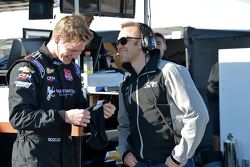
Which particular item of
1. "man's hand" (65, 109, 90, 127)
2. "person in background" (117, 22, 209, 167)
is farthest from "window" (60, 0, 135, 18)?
"man's hand" (65, 109, 90, 127)

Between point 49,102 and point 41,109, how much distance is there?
9 cm

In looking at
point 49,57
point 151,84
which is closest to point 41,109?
point 49,57

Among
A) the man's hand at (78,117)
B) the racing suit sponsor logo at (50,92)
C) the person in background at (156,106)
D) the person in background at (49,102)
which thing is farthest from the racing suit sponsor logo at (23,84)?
the person in background at (156,106)

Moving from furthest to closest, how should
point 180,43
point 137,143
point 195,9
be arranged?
point 195,9 → point 180,43 → point 137,143

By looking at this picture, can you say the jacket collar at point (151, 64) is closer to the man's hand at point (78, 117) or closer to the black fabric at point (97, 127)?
the black fabric at point (97, 127)

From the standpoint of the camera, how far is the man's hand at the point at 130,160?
2.81m

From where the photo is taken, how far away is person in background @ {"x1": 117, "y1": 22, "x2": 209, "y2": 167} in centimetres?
259

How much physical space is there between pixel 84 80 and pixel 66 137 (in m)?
1.72

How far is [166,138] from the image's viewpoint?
266cm

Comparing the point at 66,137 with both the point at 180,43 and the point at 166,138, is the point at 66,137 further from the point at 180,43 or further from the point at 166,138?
the point at 180,43

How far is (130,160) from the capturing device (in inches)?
111

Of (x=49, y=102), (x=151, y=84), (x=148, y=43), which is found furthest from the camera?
(x=148, y=43)

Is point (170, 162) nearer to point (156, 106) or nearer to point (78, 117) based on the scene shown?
point (156, 106)

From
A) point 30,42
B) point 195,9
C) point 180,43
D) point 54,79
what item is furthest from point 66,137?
point 195,9
